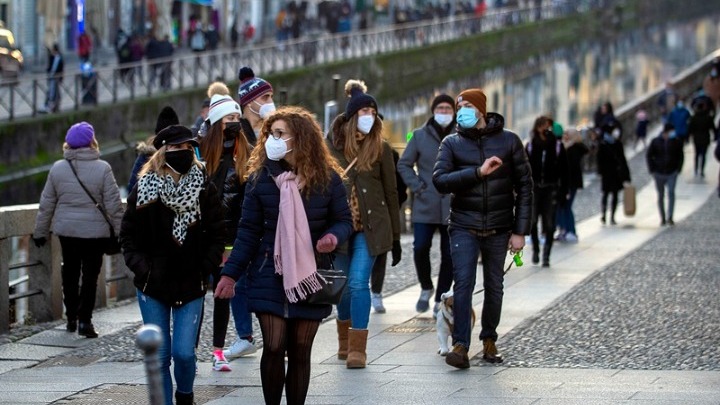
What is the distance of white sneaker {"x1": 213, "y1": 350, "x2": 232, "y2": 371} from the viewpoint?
36.3 ft

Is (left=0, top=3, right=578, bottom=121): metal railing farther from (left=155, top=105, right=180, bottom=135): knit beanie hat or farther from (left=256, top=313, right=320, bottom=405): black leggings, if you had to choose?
(left=256, top=313, right=320, bottom=405): black leggings

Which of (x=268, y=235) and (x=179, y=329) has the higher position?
(x=268, y=235)

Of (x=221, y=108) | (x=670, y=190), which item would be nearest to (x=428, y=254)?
(x=221, y=108)

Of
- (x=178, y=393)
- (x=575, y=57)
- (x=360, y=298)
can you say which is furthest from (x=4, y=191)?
(x=575, y=57)

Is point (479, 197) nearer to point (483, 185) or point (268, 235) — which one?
point (483, 185)

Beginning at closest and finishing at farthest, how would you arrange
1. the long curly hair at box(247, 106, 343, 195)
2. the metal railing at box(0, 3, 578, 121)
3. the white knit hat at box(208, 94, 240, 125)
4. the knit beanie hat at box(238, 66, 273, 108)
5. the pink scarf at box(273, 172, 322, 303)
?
the pink scarf at box(273, 172, 322, 303) → the long curly hair at box(247, 106, 343, 195) → the white knit hat at box(208, 94, 240, 125) → the knit beanie hat at box(238, 66, 273, 108) → the metal railing at box(0, 3, 578, 121)

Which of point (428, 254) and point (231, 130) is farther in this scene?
point (428, 254)

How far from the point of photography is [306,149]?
8.74 metres

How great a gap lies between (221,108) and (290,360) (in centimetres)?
239

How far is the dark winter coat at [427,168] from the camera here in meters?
13.4

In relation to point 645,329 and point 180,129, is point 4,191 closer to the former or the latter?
point 645,329

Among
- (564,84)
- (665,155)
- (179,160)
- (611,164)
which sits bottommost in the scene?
(564,84)

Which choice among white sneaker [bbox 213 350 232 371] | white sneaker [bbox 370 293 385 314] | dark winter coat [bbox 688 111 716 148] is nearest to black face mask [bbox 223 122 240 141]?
white sneaker [bbox 213 350 232 371]

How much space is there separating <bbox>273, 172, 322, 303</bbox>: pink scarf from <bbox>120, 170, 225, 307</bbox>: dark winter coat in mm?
414
